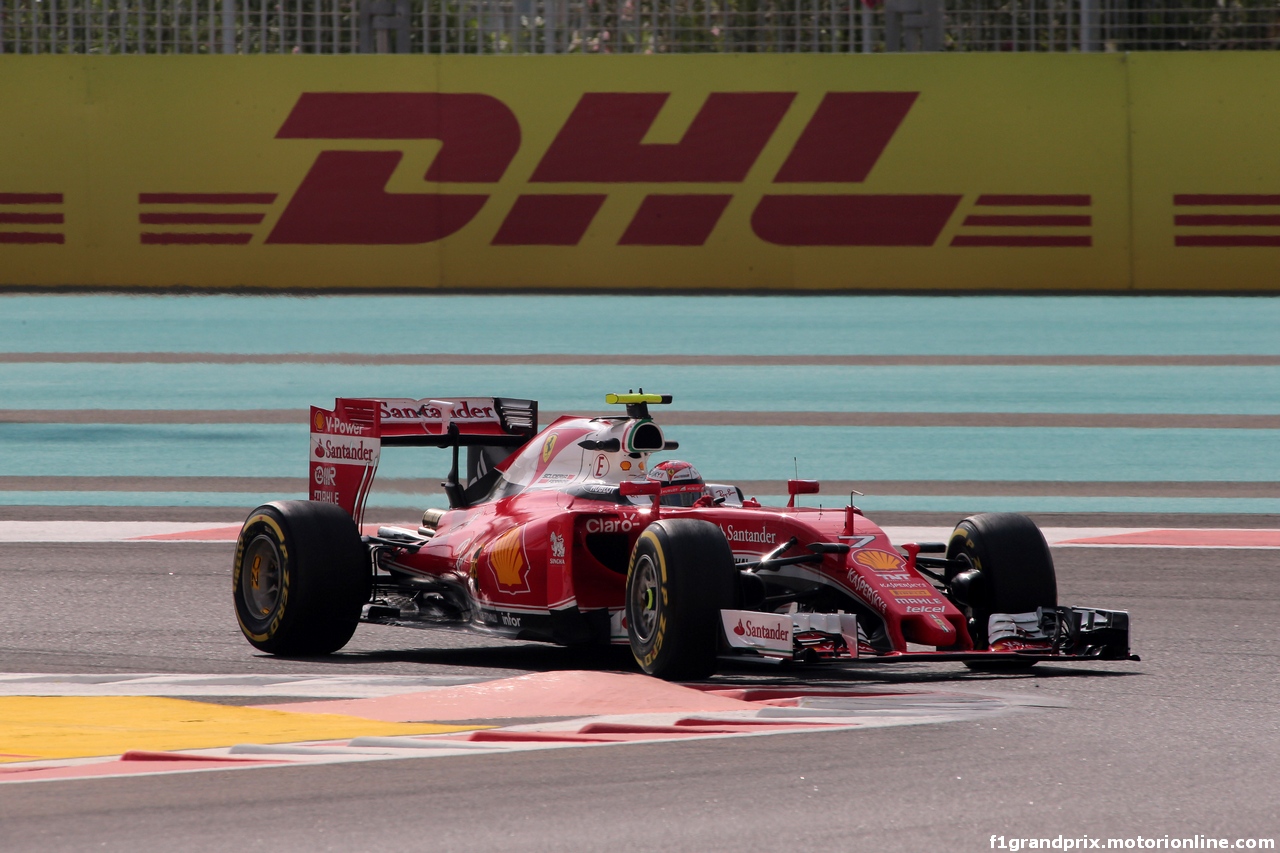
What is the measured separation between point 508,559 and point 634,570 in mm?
893

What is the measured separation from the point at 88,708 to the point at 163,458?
9.45m

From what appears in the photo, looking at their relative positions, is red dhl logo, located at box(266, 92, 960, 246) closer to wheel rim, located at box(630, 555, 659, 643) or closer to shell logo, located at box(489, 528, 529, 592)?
shell logo, located at box(489, 528, 529, 592)

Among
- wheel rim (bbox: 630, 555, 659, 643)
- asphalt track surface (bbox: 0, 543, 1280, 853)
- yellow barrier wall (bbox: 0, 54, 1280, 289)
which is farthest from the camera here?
yellow barrier wall (bbox: 0, 54, 1280, 289)

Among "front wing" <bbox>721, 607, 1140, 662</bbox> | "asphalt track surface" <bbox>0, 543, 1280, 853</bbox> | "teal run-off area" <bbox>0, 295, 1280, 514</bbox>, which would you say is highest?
"teal run-off area" <bbox>0, 295, 1280, 514</bbox>

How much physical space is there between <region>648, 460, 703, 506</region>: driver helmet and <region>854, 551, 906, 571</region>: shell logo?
101cm

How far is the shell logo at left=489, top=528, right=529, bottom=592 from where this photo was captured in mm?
8562

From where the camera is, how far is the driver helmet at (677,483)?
28.8ft

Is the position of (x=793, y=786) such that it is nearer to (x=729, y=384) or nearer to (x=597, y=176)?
(x=729, y=384)

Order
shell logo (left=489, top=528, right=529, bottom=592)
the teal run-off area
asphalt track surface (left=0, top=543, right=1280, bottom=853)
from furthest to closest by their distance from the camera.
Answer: the teal run-off area < shell logo (left=489, top=528, right=529, bottom=592) < asphalt track surface (left=0, top=543, right=1280, bottom=853)

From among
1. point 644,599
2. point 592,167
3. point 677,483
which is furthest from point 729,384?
point 644,599

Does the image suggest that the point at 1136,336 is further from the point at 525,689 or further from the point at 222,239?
the point at 525,689

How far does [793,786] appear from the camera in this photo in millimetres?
5723

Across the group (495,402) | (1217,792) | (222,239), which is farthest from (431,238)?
(1217,792)

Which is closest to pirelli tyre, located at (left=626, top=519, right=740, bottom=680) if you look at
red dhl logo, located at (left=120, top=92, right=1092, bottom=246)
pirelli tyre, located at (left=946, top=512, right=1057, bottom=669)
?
pirelli tyre, located at (left=946, top=512, right=1057, bottom=669)
